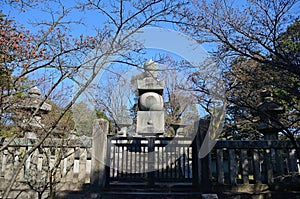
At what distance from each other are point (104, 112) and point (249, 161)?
10.8 m

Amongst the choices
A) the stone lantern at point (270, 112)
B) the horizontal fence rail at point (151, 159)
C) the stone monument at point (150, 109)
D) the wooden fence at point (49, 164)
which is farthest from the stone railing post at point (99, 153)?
the stone monument at point (150, 109)

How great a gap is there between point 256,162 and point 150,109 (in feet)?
15.9

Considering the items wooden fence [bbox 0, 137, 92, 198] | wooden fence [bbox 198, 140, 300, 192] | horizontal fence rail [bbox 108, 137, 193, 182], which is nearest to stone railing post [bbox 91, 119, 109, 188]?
wooden fence [bbox 0, 137, 92, 198]

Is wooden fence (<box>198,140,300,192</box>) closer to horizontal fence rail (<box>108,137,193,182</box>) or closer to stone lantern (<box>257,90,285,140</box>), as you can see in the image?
horizontal fence rail (<box>108,137,193,182</box>)

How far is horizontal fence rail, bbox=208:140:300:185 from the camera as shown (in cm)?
466

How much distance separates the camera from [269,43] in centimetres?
448

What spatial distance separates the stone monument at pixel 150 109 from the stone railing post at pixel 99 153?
12.8 feet

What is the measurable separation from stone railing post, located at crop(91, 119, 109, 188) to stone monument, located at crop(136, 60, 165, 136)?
12.8 ft

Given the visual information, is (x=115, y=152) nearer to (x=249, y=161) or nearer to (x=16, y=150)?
(x=16, y=150)

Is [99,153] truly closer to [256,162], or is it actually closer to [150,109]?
[256,162]

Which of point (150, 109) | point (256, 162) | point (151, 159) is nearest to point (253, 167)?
point (256, 162)

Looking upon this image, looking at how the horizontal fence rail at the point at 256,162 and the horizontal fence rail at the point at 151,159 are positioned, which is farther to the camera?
the horizontal fence rail at the point at 151,159

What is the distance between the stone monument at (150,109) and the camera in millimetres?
8750

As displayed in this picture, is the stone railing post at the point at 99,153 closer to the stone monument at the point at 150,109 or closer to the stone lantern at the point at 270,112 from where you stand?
the stone lantern at the point at 270,112
